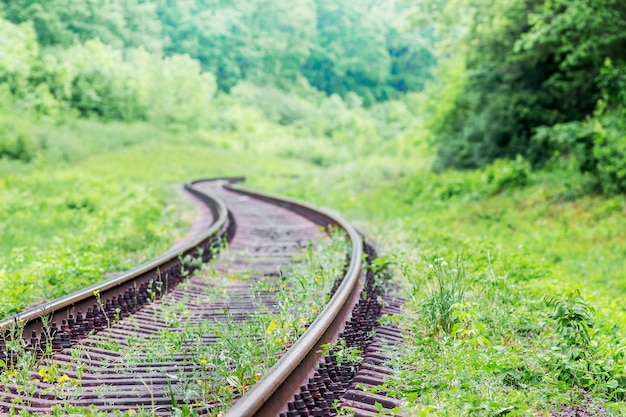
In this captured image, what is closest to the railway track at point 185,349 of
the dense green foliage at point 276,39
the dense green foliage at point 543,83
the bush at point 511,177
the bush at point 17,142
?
the dense green foliage at point 543,83

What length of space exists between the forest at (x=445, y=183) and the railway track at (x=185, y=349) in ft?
1.43

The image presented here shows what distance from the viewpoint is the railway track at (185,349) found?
3762mm

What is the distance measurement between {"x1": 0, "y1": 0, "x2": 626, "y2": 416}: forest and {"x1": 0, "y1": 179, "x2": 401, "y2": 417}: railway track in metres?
0.44

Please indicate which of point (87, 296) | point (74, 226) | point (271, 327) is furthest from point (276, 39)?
point (271, 327)

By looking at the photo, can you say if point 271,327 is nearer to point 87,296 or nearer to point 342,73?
point 87,296

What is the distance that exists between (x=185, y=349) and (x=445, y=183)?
14.6 meters

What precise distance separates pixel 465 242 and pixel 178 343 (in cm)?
614

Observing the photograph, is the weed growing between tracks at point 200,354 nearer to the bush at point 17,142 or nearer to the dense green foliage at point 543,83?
the dense green foliage at point 543,83

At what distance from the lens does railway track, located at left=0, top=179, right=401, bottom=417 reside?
3762mm

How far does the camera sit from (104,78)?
5081 cm

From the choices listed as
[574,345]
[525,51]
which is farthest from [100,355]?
[525,51]

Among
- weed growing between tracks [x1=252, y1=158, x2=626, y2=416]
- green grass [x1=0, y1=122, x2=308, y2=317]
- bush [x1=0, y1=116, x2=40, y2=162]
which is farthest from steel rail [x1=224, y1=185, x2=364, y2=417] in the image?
bush [x1=0, y1=116, x2=40, y2=162]

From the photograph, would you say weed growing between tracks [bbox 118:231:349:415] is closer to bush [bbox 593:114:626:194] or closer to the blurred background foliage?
bush [bbox 593:114:626:194]

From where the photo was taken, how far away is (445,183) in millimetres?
18625
